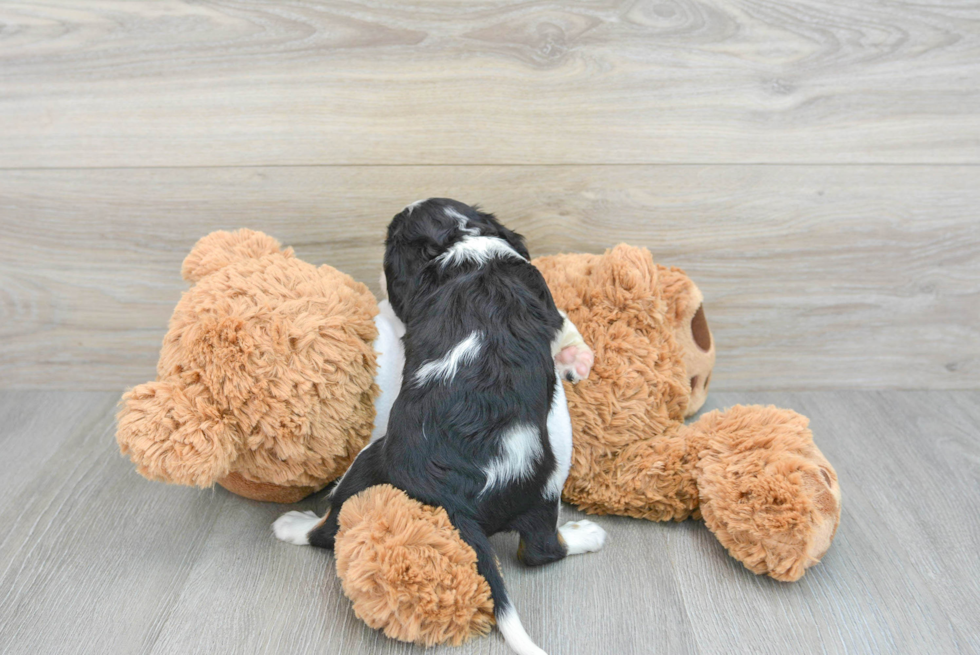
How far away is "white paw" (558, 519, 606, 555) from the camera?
4.13 ft

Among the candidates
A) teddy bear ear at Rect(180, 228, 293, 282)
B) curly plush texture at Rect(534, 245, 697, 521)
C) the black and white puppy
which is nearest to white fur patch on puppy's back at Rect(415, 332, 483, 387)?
the black and white puppy

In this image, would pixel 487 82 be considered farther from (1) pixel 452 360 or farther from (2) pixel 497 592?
(2) pixel 497 592

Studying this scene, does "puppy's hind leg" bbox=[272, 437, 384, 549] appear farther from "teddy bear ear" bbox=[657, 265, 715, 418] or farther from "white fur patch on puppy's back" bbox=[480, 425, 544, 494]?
"teddy bear ear" bbox=[657, 265, 715, 418]

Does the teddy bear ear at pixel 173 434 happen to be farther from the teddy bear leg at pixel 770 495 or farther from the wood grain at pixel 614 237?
the teddy bear leg at pixel 770 495

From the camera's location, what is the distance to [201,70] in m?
1.51

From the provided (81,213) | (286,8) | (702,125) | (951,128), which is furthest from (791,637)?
(81,213)

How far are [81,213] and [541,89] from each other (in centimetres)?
107

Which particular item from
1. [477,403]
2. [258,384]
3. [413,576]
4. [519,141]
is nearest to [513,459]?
[477,403]

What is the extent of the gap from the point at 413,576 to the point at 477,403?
0.86ft

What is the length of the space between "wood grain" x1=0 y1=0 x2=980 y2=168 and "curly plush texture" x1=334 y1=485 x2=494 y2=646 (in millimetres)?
832

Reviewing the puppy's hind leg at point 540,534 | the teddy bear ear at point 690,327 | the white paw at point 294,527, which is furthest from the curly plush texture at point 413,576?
the teddy bear ear at point 690,327

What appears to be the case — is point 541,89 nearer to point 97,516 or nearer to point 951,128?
point 951,128

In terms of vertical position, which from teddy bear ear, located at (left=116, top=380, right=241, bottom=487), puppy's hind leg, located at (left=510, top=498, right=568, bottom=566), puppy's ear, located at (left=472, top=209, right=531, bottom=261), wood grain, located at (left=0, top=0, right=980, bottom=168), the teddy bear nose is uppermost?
wood grain, located at (left=0, top=0, right=980, bottom=168)

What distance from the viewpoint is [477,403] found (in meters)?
1.08
